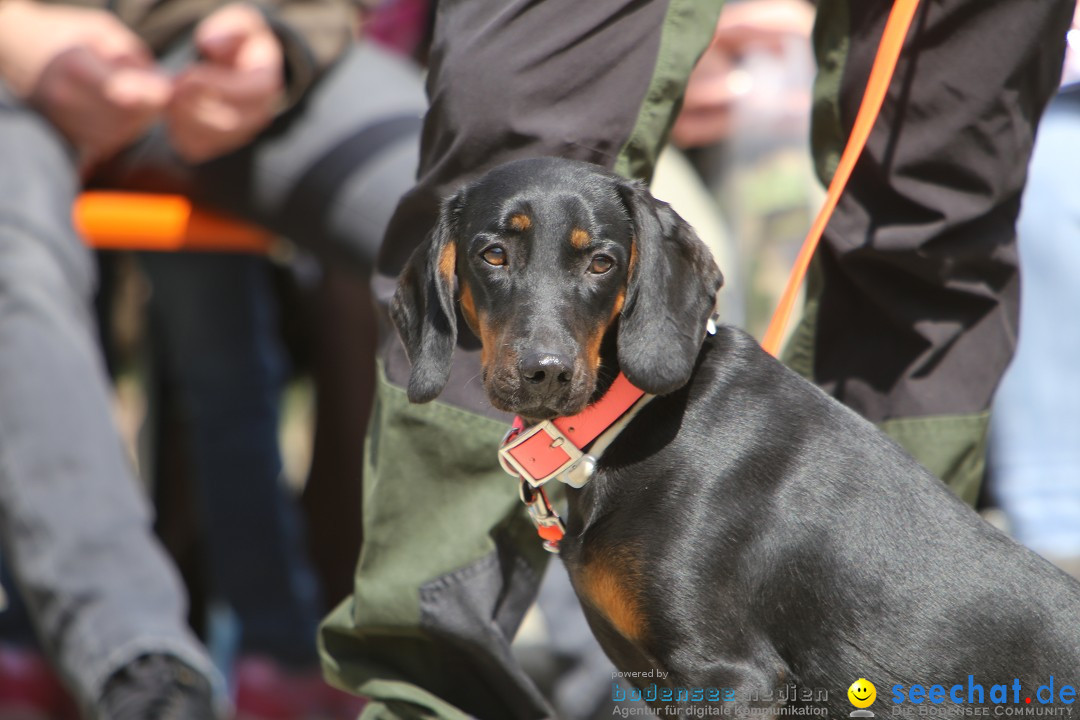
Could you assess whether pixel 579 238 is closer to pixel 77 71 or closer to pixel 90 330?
pixel 90 330

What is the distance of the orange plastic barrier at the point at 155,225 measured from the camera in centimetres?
386

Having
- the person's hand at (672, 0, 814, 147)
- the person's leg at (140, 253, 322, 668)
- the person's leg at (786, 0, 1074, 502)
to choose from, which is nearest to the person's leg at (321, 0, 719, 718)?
the person's leg at (786, 0, 1074, 502)

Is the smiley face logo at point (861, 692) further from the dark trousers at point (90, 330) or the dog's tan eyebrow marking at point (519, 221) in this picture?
the dark trousers at point (90, 330)

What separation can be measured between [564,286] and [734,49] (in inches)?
107

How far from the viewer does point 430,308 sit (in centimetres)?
209

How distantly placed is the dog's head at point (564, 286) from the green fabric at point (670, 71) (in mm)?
218

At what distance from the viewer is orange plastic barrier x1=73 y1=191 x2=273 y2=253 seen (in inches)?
152

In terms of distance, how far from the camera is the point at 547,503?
6.87 ft

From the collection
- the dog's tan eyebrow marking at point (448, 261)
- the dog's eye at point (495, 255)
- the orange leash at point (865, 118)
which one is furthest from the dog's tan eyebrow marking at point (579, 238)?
the orange leash at point (865, 118)

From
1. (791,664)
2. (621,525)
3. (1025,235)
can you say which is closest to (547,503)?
(621,525)

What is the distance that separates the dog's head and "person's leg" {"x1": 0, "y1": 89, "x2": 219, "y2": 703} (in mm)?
1346

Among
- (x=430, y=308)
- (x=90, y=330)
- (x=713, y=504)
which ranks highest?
(x=430, y=308)

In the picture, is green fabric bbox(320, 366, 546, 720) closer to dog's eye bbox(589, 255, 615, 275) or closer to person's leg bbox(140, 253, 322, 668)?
dog's eye bbox(589, 255, 615, 275)

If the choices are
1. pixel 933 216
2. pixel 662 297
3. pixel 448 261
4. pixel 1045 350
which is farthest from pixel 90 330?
pixel 1045 350
